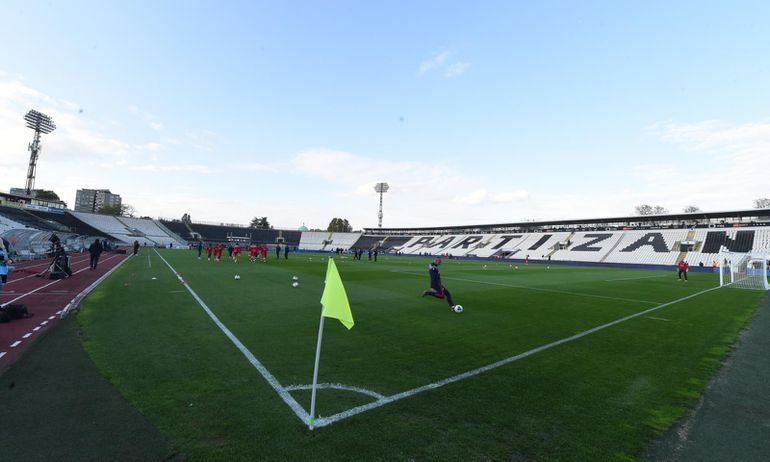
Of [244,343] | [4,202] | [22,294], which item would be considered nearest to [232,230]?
[4,202]

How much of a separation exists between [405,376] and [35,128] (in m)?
97.2

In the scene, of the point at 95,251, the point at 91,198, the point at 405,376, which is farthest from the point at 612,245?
the point at 91,198

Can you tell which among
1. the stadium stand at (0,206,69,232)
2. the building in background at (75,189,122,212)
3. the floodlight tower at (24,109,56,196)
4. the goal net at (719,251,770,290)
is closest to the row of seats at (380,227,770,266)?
the goal net at (719,251,770,290)

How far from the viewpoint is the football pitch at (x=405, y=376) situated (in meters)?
3.53

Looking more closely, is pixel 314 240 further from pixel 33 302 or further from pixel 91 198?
pixel 91 198

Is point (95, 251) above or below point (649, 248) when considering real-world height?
below

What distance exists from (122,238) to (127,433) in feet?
288

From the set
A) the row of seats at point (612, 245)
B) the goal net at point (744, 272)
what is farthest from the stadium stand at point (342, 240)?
the goal net at point (744, 272)

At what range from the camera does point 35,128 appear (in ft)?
223

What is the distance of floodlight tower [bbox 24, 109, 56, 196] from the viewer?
6750 centimetres

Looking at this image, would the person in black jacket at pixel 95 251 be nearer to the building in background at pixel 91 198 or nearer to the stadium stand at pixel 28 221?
the stadium stand at pixel 28 221

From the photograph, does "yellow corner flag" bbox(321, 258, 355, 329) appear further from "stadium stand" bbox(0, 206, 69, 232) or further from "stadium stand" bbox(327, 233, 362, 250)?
"stadium stand" bbox(327, 233, 362, 250)

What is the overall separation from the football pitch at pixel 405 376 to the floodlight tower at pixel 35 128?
85645mm

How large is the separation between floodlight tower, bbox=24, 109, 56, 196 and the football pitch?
8564cm
